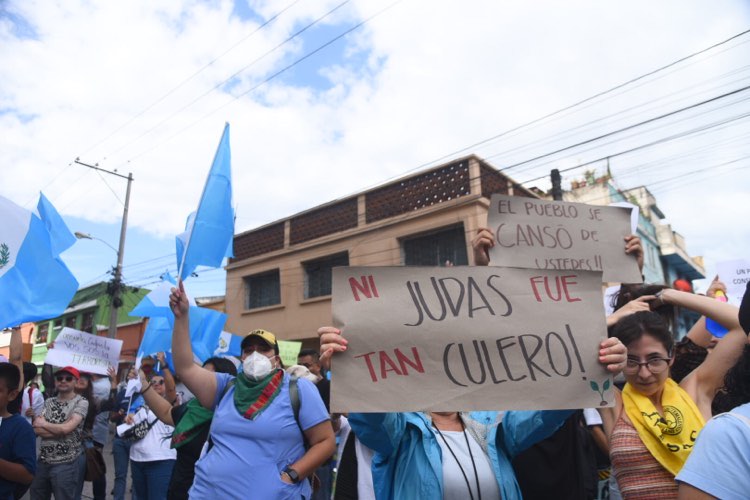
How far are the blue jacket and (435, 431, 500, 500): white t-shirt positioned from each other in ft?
0.09

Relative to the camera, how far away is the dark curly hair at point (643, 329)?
89.5 inches

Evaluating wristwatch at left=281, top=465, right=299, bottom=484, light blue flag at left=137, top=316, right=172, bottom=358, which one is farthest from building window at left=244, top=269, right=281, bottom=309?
wristwatch at left=281, top=465, right=299, bottom=484

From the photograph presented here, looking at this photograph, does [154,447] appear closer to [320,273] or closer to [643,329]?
[643,329]

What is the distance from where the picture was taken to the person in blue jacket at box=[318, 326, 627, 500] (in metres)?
1.94

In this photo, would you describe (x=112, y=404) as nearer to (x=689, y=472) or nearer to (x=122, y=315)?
(x=689, y=472)

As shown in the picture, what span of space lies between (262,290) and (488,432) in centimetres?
1601

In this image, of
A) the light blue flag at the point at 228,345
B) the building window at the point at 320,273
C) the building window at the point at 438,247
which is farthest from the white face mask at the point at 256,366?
the building window at the point at 320,273

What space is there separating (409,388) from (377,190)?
525 inches

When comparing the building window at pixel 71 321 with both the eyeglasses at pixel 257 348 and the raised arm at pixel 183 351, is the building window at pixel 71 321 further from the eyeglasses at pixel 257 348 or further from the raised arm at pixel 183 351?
the raised arm at pixel 183 351

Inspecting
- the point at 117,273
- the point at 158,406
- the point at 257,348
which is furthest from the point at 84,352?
the point at 117,273

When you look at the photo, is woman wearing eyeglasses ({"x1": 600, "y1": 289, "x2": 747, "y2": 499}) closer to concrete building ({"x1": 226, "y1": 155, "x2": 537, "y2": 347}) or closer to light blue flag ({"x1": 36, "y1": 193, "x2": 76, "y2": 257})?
light blue flag ({"x1": 36, "y1": 193, "x2": 76, "y2": 257})

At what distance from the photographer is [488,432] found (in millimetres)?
2188

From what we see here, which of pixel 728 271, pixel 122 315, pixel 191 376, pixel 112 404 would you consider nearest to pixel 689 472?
A: pixel 191 376

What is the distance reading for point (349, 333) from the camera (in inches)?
73.1
